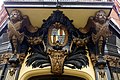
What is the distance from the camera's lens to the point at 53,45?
566 centimetres

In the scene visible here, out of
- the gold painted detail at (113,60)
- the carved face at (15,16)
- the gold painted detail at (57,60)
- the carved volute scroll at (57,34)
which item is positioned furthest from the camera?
→ the gold painted detail at (113,60)

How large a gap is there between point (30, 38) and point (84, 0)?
55.7 inches

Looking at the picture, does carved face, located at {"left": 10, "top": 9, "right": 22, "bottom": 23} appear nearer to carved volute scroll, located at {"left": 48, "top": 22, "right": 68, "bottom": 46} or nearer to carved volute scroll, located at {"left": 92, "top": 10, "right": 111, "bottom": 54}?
carved volute scroll, located at {"left": 48, "top": 22, "right": 68, "bottom": 46}

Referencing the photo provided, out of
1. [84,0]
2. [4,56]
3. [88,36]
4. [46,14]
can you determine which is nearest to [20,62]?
[4,56]

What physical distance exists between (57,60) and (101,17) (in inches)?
49.5

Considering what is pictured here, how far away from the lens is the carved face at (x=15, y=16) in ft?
18.3

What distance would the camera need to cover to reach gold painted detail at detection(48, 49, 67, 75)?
543cm

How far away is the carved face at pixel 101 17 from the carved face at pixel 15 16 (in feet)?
5.20

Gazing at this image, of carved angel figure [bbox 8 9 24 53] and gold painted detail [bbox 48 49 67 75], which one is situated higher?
carved angel figure [bbox 8 9 24 53]

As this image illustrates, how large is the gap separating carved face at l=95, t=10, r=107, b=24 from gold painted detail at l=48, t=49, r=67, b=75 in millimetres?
963

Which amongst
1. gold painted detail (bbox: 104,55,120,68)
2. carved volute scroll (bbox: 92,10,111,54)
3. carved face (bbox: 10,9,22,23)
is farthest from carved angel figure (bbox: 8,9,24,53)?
gold painted detail (bbox: 104,55,120,68)

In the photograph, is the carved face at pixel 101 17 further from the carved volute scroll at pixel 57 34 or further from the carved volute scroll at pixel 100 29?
the carved volute scroll at pixel 57 34

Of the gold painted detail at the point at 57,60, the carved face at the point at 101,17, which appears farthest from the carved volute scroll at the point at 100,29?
the gold painted detail at the point at 57,60

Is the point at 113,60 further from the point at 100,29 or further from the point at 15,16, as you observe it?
the point at 15,16
